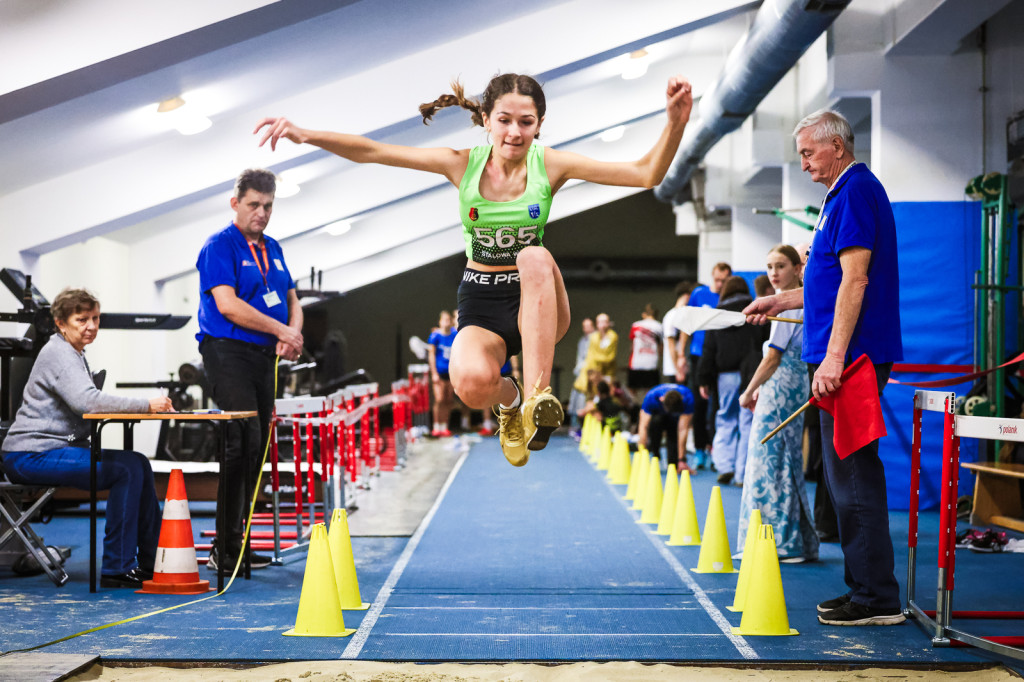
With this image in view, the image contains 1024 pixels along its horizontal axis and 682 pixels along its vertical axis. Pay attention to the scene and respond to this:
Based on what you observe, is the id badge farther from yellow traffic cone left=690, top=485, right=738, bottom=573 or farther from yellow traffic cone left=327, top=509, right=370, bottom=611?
yellow traffic cone left=690, top=485, right=738, bottom=573

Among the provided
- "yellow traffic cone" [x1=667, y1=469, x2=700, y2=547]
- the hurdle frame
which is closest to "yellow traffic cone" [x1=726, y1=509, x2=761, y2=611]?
the hurdle frame

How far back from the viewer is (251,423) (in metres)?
5.07

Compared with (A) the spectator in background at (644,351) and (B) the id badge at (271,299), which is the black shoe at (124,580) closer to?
(B) the id badge at (271,299)

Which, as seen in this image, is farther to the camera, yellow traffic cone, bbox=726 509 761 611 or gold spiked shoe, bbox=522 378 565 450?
yellow traffic cone, bbox=726 509 761 611

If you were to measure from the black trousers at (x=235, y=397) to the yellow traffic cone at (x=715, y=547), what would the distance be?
2363 mm

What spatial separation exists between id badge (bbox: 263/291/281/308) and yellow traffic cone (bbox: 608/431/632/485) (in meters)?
4.52

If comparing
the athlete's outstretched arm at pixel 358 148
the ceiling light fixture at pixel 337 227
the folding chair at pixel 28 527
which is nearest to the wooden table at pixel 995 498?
the athlete's outstretched arm at pixel 358 148

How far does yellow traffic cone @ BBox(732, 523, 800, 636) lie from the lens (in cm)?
386

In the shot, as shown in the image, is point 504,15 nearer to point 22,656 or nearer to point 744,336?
point 744,336

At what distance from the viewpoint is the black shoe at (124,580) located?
484 cm

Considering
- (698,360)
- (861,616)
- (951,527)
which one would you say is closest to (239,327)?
(861,616)

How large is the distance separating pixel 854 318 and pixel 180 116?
6.11m

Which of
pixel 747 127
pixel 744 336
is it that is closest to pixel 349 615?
pixel 744 336

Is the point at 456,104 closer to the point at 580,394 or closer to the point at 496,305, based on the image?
the point at 496,305
